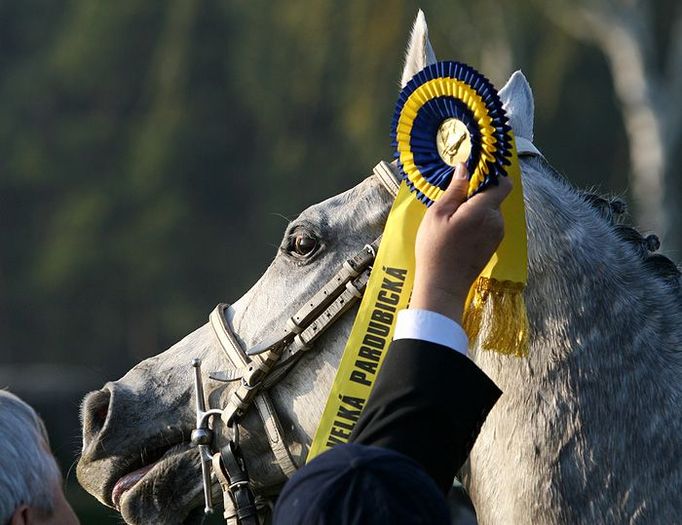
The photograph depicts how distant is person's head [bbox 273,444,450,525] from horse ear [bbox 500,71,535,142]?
1943 mm

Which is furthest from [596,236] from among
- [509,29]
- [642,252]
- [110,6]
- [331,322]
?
[110,6]

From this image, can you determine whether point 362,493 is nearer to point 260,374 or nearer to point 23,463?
point 23,463

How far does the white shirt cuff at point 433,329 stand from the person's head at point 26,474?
1.12 meters

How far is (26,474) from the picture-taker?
3.13 metres

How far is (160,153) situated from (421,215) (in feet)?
87.6

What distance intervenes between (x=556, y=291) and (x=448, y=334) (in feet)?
3.12

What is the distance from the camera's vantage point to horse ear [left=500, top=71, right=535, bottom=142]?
155 inches

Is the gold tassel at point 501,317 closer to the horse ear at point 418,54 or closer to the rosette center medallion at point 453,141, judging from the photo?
the rosette center medallion at point 453,141

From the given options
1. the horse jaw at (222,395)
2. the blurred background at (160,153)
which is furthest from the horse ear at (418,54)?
the blurred background at (160,153)

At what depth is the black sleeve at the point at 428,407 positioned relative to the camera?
7.94ft

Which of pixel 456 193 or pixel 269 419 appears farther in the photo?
pixel 269 419

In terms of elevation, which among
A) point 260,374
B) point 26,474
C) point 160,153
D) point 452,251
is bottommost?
point 452,251

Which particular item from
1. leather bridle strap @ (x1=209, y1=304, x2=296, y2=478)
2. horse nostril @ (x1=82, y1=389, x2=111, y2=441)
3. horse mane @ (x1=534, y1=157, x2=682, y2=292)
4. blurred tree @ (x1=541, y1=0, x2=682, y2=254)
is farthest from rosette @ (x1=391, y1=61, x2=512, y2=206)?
blurred tree @ (x1=541, y1=0, x2=682, y2=254)

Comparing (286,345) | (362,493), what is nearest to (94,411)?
(286,345)
